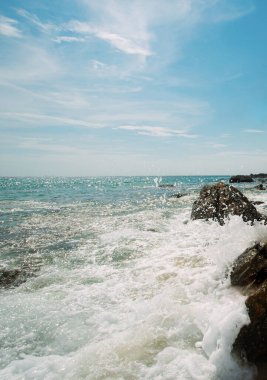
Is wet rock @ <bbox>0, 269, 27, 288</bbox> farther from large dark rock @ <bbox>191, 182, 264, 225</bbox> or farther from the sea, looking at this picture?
large dark rock @ <bbox>191, 182, 264, 225</bbox>

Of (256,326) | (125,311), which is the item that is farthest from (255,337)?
(125,311)

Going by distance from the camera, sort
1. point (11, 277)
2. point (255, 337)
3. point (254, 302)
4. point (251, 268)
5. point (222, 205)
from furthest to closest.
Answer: point (222, 205)
point (11, 277)
point (251, 268)
point (254, 302)
point (255, 337)

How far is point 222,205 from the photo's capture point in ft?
55.9

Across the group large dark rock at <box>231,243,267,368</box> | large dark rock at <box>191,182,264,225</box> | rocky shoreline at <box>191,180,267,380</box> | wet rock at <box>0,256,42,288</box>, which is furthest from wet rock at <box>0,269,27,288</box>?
large dark rock at <box>191,182,264,225</box>

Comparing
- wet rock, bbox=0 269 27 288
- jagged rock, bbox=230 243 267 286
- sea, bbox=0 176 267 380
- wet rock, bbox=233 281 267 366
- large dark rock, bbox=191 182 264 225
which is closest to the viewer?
wet rock, bbox=233 281 267 366

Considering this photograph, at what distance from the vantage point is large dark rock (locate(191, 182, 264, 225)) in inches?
639

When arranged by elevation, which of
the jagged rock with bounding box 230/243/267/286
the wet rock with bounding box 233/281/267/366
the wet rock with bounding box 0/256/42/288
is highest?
the jagged rock with bounding box 230/243/267/286

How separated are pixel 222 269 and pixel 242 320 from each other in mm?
2940

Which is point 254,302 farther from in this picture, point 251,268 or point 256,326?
point 251,268

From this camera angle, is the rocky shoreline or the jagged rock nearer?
the rocky shoreline

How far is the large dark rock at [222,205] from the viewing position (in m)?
16.2

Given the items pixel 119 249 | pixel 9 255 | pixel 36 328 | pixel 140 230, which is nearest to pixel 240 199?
pixel 140 230

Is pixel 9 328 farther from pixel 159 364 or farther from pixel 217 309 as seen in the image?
pixel 217 309

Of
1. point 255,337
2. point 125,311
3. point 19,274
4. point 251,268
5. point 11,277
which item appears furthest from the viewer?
point 19,274
